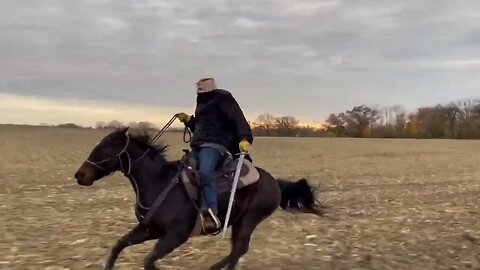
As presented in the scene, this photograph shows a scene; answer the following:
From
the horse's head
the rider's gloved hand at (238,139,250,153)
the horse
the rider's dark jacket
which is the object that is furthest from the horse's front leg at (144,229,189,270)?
the rider's gloved hand at (238,139,250,153)

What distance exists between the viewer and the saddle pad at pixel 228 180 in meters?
7.55

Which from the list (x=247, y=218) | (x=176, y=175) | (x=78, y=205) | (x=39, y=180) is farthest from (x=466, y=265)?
(x=39, y=180)

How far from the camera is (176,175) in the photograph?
25.0ft

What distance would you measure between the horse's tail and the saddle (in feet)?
2.57

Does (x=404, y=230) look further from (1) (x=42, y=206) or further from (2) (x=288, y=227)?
(1) (x=42, y=206)

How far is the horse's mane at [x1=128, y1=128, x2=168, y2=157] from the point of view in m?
7.70

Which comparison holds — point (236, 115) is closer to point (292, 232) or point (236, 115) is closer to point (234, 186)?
point (234, 186)

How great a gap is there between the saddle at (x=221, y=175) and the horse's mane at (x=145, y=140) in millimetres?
308

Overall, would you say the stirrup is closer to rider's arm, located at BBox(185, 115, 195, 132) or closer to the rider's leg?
the rider's leg

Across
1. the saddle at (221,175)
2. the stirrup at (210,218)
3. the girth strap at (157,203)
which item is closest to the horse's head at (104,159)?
the girth strap at (157,203)

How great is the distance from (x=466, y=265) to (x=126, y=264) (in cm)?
501

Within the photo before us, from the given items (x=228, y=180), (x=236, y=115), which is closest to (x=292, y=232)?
(x=228, y=180)

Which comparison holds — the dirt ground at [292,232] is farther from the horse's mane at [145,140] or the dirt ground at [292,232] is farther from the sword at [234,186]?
the horse's mane at [145,140]

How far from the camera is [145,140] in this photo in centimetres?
778
